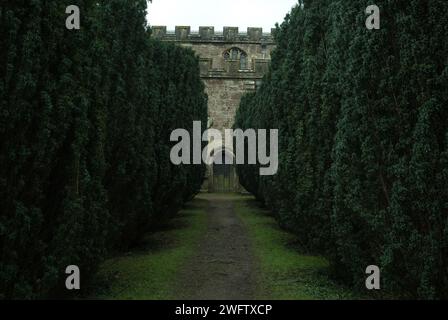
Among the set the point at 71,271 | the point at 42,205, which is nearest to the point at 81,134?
the point at 42,205

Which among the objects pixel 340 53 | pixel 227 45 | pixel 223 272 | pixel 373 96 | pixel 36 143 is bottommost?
pixel 223 272

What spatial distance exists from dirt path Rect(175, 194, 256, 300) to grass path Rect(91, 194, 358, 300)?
0.04ft

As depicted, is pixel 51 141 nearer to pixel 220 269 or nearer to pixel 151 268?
pixel 151 268

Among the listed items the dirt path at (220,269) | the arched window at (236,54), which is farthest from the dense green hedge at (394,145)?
the arched window at (236,54)

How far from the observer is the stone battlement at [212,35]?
27.5 meters

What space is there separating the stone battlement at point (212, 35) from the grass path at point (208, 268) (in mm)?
18194

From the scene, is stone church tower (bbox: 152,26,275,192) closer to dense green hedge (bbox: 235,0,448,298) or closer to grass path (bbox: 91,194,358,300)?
grass path (bbox: 91,194,358,300)

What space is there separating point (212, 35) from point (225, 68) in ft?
13.0

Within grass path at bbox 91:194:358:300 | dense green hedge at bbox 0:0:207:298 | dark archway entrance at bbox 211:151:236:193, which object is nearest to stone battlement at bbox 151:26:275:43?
dark archway entrance at bbox 211:151:236:193

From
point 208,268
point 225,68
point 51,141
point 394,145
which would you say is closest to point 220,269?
point 208,268

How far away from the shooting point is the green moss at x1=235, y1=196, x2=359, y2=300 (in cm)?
594
